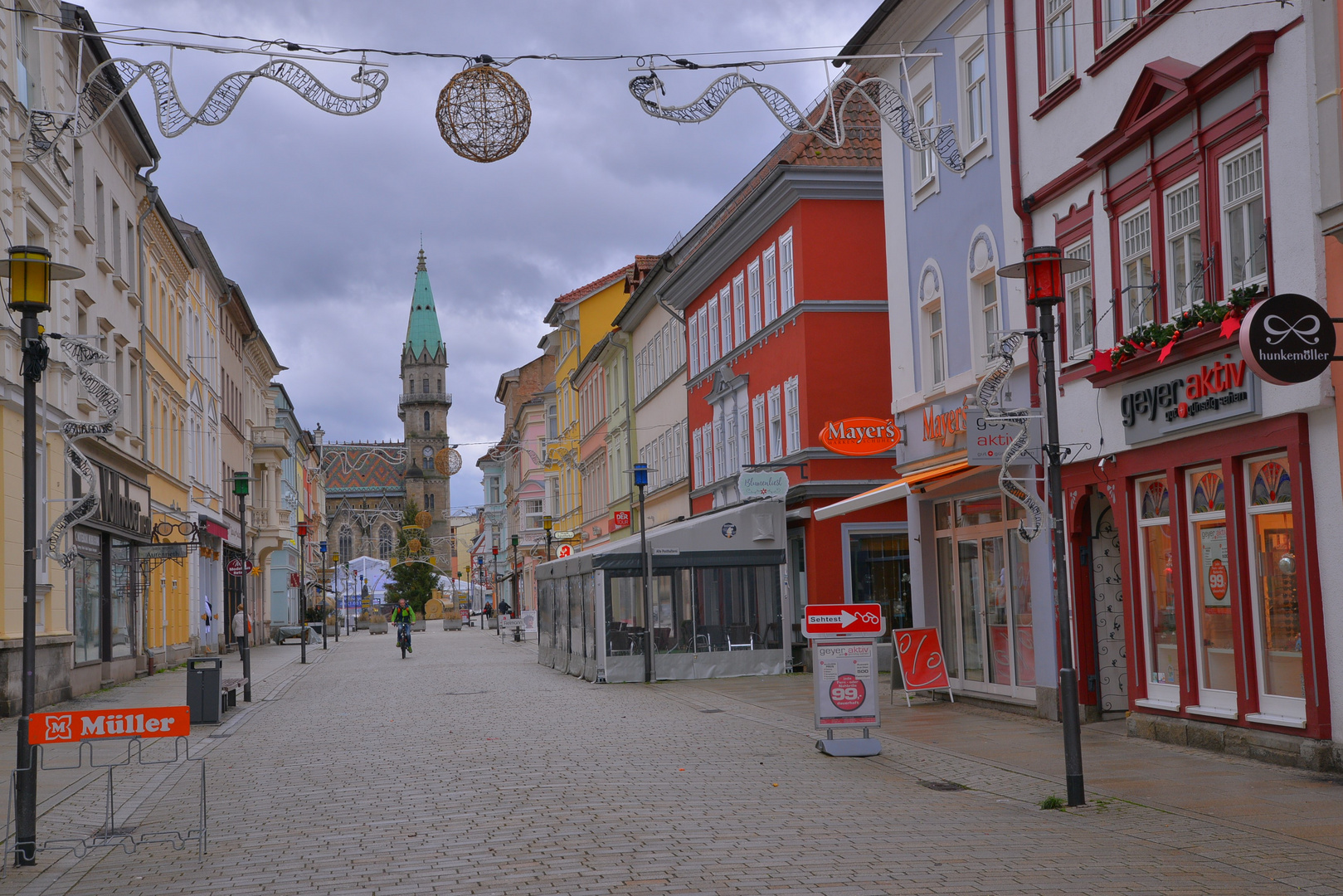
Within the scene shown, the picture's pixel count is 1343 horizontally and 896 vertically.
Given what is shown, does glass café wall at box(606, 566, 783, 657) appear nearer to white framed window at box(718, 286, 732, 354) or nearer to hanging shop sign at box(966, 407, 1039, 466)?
white framed window at box(718, 286, 732, 354)

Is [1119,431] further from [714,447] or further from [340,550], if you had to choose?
[340,550]

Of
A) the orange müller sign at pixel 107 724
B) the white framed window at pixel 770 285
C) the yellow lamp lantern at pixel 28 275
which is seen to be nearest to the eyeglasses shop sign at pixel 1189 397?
the orange müller sign at pixel 107 724

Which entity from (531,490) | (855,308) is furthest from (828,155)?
(531,490)

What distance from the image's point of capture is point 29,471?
979cm

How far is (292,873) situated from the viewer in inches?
344

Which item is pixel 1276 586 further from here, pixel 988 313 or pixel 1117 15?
pixel 988 313

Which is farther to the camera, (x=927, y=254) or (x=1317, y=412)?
(x=927, y=254)

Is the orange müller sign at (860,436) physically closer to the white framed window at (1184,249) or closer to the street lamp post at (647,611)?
the street lamp post at (647,611)

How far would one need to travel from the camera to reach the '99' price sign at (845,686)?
572 inches

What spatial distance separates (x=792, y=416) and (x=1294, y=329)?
19.1 meters

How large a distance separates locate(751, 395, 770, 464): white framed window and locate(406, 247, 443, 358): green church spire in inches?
5087

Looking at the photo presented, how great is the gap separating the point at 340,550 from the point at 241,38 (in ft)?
479

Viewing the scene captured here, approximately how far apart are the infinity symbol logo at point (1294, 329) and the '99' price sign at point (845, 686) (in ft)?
18.1

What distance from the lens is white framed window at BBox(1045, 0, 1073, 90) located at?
1652 cm
